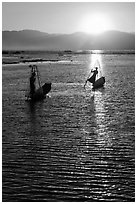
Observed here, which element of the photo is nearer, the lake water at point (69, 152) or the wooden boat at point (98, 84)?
the lake water at point (69, 152)

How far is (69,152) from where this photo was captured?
25109 millimetres

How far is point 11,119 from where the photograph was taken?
35812 millimetres

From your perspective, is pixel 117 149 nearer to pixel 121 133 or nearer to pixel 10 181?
pixel 121 133

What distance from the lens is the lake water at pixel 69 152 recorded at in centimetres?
1912

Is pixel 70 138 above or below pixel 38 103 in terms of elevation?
below

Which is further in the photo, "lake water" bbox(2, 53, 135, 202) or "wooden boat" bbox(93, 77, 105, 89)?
"wooden boat" bbox(93, 77, 105, 89)

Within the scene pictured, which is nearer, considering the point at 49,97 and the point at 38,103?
the point at 38,103

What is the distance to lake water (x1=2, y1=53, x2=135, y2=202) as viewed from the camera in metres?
19.1

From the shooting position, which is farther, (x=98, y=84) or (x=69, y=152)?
(x=98, y=84)

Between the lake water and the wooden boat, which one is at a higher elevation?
the wooden boat

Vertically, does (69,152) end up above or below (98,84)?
below

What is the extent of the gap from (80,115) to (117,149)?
1210 centimetres

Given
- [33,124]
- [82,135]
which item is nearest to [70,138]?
[82,135]

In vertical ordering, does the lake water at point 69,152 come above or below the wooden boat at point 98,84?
below
